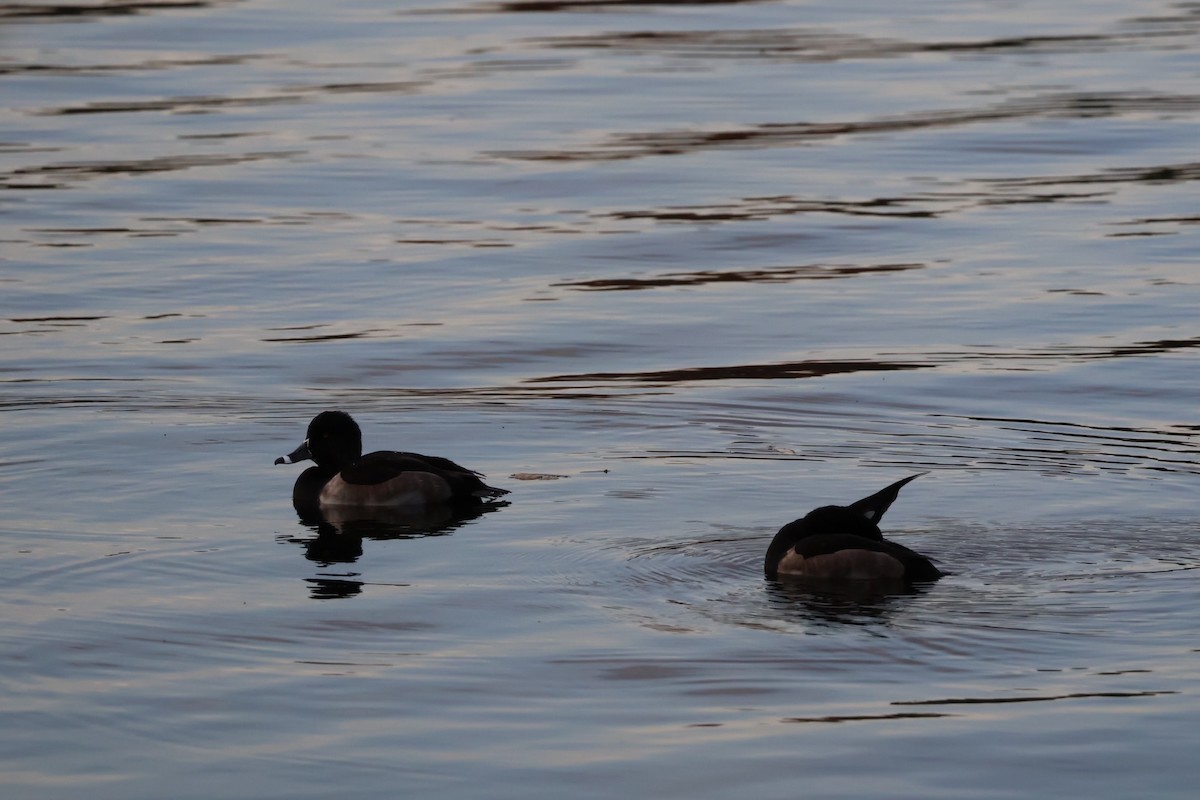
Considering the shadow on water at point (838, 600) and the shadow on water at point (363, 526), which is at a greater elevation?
the shadow on water at point (838, 600)

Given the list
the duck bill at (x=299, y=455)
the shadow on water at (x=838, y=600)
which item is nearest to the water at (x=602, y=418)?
the shadow on water at (x=838, y=600)

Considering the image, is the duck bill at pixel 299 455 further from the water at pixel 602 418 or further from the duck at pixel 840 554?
the duck at pixel 840 554

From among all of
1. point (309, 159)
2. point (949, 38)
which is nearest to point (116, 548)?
point (309, 159)

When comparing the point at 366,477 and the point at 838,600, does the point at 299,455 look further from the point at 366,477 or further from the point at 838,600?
the point at 838,600

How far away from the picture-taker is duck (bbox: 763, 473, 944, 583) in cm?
1091

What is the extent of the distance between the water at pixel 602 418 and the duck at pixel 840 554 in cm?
22

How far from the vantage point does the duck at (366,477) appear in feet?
42.8

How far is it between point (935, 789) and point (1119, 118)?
21.4 m

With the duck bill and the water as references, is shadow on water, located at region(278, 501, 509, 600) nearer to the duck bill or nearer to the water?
the water

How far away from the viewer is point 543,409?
15305 mm

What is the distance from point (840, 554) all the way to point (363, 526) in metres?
3.40

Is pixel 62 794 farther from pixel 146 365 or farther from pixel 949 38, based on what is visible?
pixel 949 38

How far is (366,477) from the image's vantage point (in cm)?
1339

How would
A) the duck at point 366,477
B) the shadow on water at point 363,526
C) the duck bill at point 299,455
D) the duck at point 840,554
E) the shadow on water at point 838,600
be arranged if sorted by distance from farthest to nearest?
the duck bill at point 299,455, the duck at point 366,477, the shadow on water at point 363,526, the duck at point 840,554, the shadow on water at point 838,600
